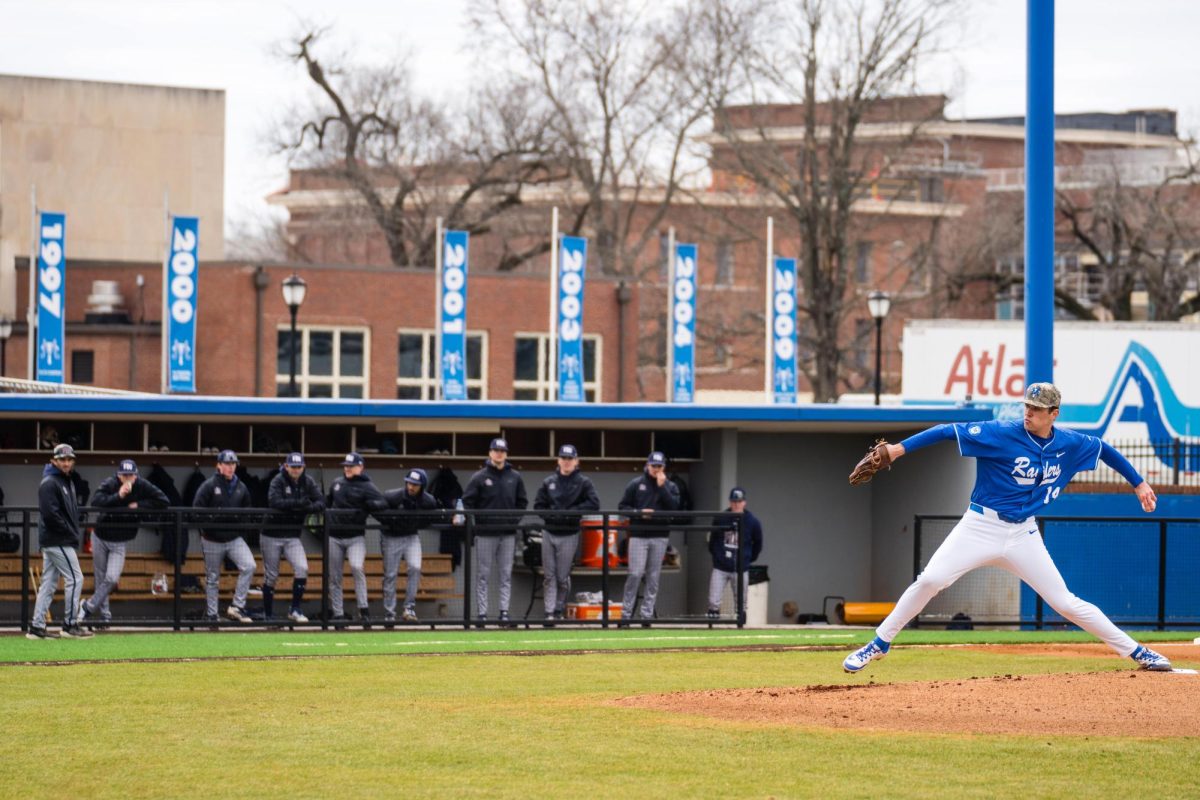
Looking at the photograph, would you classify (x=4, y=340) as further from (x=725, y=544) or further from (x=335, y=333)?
(x=725, y=544)

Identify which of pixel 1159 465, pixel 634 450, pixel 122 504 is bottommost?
pixel 122 504

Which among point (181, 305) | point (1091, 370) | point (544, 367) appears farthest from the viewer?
point (544, 367)

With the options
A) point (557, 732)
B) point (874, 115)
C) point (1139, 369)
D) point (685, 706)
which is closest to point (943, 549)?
point (685, 706)

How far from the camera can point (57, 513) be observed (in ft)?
57.0

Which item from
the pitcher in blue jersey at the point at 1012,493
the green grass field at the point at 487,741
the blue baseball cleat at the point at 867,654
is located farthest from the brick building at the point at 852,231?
the pitcher in blue jersey at the point at 1012,493

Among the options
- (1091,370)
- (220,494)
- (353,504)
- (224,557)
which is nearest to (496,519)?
(353,504)

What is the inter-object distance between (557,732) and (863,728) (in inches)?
68.4

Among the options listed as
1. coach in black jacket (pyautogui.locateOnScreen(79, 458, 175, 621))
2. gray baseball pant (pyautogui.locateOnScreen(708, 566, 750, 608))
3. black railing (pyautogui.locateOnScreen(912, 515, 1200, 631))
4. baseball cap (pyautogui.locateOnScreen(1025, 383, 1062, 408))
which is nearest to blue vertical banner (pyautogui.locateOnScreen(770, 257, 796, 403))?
black railing (pyautogui.locateOnScreen(912, 515, 1200, 631))

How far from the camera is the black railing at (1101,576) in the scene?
828 inches

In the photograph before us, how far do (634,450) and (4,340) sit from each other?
1693cm

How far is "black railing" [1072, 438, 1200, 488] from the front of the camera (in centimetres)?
3036

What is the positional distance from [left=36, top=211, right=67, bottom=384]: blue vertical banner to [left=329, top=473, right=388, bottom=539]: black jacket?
14.9 meters

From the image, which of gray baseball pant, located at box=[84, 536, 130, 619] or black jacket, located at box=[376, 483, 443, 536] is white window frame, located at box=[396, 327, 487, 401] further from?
gray baseball pant, located at box=[84, 536, 130, 619]

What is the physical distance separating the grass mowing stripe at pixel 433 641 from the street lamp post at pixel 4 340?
60.6ft
